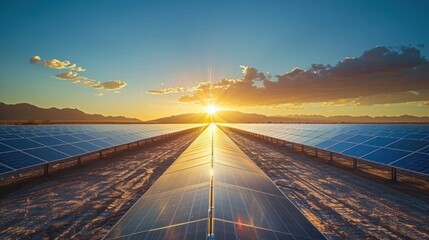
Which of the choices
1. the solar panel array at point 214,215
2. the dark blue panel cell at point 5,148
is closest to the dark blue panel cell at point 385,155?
the solar panel array at point 214,215

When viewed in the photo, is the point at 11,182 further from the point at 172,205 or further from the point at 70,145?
the point at 172,205

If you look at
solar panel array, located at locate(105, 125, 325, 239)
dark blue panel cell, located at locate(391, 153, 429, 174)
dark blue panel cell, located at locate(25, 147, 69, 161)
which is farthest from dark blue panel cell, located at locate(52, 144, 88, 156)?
dark blue panel cell, located at locate(391, 153, 429, 174)

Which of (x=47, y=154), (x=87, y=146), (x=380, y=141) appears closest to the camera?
(x=47, y=154)

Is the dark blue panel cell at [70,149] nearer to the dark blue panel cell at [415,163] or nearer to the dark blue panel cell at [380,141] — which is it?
the dark blue panel cell at [415,163]

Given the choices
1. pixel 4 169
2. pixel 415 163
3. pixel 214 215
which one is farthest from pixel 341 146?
pixel 4 169

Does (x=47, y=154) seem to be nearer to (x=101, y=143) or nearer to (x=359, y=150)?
(x=101, y=143)

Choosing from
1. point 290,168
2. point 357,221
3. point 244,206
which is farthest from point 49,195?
point 290,168
